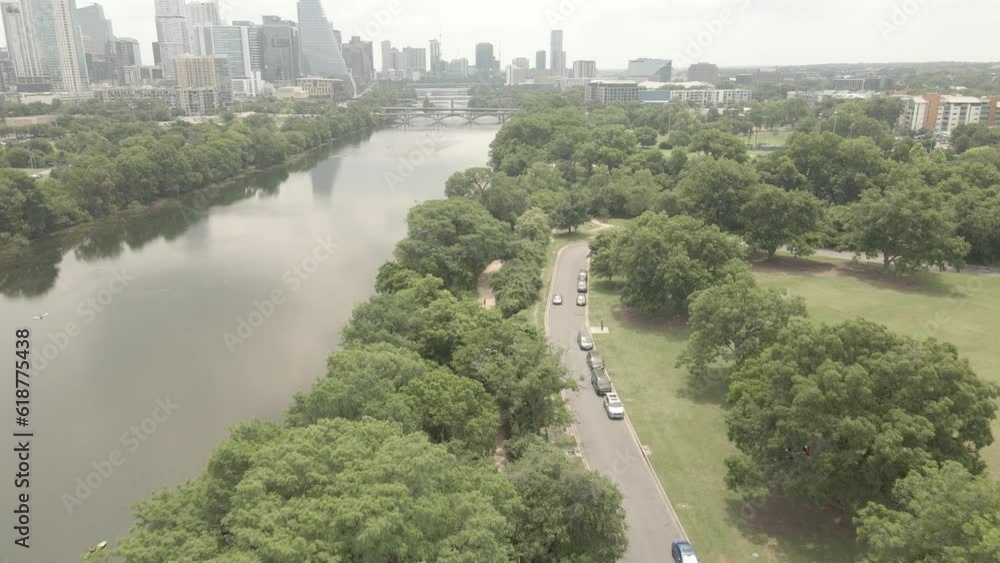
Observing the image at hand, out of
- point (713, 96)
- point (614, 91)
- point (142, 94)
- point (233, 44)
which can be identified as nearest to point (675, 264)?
point (614, 91)

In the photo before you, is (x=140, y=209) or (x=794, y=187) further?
(x=140, y=209)

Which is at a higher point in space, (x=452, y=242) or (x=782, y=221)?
(x=782, y=221)

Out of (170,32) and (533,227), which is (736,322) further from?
(170,32)

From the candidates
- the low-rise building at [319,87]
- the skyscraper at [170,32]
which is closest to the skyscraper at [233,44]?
the skyscraper at [170,32]

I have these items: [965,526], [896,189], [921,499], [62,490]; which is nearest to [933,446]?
[921,499]

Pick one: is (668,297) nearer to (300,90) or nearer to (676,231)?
(676,231)

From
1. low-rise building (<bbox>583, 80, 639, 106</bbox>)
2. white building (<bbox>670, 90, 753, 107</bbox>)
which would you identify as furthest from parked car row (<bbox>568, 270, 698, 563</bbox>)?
white building (<bbox>670, 90, 753, 107</bbox>)

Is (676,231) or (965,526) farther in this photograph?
(676,231)
